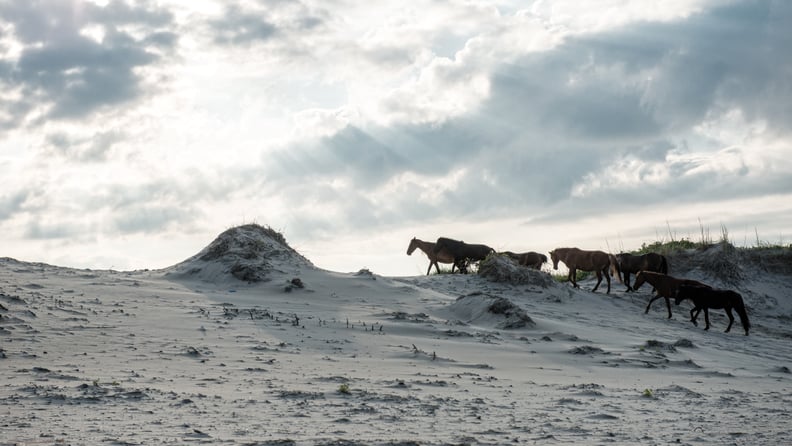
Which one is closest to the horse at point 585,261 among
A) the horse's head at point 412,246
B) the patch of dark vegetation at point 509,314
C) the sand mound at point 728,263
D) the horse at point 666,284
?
the horse at point 666,284

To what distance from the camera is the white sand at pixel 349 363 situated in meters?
7.10

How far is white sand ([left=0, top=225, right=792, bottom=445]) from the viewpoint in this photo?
7.10 meters

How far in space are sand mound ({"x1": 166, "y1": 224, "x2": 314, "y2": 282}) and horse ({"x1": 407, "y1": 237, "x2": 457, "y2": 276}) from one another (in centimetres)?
451

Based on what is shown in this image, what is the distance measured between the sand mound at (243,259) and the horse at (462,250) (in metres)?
4.70

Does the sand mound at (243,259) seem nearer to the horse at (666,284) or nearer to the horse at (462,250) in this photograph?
the horse at (462,250)

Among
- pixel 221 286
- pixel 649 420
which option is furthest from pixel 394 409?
pixel 221 286

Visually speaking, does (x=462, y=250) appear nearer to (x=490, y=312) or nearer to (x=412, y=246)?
(x=412, y=246)

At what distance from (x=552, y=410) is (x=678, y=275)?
15709 mm

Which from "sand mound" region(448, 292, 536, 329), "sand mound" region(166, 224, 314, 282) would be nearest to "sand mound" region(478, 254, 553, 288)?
"sand mound" region(448, 292, 536, 329)

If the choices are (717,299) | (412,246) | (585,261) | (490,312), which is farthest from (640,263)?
(490,312)

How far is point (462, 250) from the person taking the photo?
22.0 metres

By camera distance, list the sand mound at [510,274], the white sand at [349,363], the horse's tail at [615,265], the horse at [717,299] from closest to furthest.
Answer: the white sand at [349,363]
the horse at [717,299]
the sand mound at [510,274]
the horse's tail at [615,265]

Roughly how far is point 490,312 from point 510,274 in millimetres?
4214

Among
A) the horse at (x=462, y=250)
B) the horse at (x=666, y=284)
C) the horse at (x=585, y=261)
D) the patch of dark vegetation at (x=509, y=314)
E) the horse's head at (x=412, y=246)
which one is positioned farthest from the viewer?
the horse's head at (x=412, y=246)
